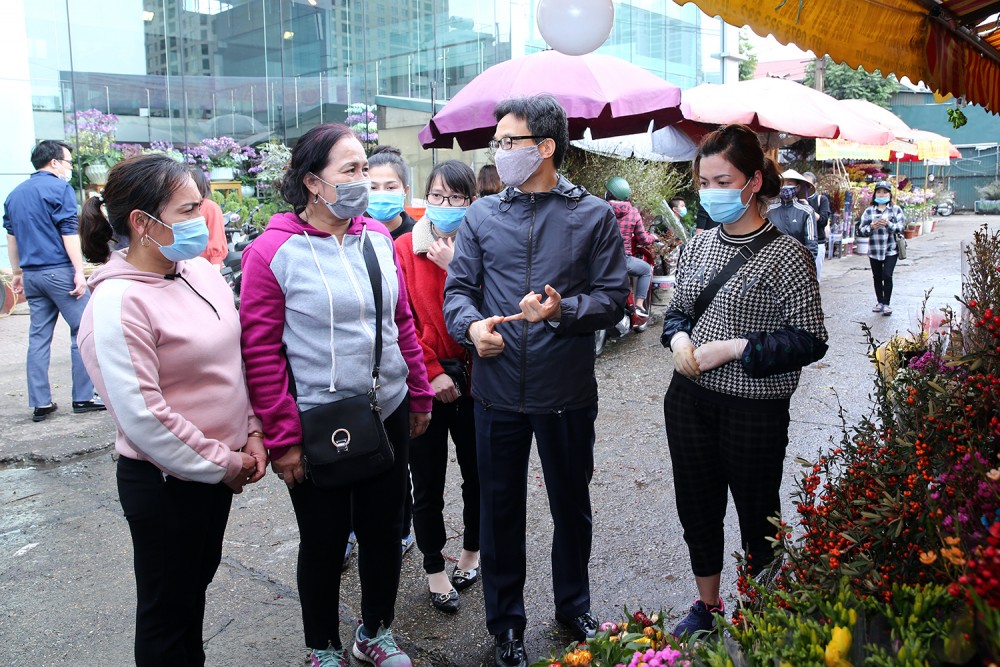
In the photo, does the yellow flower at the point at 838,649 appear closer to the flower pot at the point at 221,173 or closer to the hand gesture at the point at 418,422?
the hand gesture at the point at 418,422

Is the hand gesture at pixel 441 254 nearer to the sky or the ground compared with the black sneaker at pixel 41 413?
nearer to the sky

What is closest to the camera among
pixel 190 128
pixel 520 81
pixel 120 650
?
pixel 120 650

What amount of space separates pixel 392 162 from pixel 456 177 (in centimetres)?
36

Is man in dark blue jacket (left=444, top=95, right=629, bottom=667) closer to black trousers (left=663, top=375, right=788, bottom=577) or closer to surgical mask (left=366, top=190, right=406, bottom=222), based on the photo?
black trousers (left=663, top=375, right=788, bottom=577)

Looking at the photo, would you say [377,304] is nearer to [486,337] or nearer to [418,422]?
[486,337]

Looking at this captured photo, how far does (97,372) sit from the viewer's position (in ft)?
7.54

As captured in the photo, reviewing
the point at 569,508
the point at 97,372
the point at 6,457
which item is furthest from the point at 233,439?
the point at 6,457

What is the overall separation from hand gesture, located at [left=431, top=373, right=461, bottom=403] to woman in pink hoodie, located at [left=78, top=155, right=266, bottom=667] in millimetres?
950

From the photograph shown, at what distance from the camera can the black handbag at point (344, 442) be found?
2.67 m

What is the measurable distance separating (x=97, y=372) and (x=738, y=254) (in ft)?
7.16

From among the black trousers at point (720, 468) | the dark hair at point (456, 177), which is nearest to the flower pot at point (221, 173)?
the dark hair at point (456, 177)

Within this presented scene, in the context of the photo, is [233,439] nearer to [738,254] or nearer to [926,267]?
[738,254]

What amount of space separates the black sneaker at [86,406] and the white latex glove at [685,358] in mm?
5260

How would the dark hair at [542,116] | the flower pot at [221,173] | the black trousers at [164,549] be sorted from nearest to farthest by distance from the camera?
the black trousers at [164,549], the dark hair at [542,116], the flower pot at [221,173]
